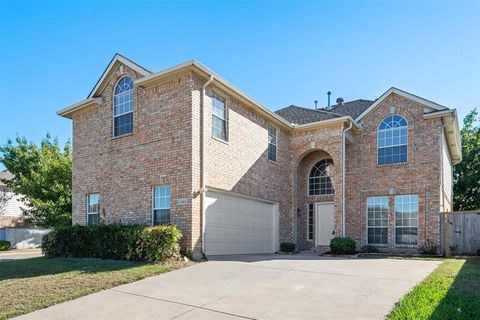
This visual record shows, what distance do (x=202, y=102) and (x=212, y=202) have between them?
3.45m

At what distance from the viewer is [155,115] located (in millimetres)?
13102

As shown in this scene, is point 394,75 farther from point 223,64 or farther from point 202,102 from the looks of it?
point 202,102

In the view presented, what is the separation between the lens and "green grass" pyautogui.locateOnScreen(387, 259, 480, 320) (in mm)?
5410

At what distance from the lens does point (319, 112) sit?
1877 cm

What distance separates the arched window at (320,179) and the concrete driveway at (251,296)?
29.1 ft

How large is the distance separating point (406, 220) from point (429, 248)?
1492 mm

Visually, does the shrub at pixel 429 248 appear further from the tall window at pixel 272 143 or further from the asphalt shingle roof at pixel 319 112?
the tall window at pixel 272 143

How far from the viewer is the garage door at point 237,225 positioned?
12508 millimetres

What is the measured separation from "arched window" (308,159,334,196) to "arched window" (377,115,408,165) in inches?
100.0

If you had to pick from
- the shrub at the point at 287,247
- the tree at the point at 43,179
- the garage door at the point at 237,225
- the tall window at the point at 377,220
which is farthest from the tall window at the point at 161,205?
the tree at the point at 43,179

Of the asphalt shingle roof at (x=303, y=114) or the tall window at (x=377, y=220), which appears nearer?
the tall window at (x=377, y=220)

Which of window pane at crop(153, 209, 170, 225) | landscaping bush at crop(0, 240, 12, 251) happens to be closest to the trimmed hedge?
window pane at crop(153, 209, 170, 225)

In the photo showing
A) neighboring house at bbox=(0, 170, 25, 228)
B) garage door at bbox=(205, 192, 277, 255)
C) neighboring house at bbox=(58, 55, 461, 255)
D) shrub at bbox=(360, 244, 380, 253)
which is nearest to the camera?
neighboring house at bbox=(58, 55, 461, 255)

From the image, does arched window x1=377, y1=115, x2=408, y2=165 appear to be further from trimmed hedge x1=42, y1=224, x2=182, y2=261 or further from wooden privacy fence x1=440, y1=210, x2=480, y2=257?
trimmed hedge x1=42, y1=224, x2=182, y2=261
